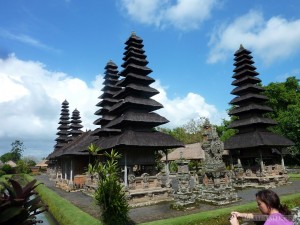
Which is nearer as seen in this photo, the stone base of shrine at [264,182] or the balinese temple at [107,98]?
the stone base of shrine at [264,182]

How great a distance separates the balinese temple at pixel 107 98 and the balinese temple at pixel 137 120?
5022 millimetres

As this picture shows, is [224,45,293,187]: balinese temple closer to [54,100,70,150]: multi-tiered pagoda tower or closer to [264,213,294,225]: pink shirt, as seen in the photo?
[264,213,294,225]: pink shirt

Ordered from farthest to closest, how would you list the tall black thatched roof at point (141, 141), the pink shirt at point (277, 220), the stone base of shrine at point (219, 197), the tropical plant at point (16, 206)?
the tall black thatched roof at point (141, 141)
the stone base of shrine at point (219, 197)
the pink shirt at point (277, 220)
the tropical plant at point (16, 206)

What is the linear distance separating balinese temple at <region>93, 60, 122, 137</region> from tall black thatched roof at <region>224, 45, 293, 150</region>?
13.4m

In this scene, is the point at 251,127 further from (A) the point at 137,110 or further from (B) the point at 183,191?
(B) the point at 183,191

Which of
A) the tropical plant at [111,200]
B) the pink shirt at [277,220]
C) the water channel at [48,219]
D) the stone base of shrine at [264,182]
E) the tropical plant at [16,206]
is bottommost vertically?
the water channel at [48,219]

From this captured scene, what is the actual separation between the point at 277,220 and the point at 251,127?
2836cm

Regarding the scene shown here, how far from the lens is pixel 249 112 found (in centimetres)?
3045

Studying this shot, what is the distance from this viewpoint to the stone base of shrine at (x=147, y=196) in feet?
59.3

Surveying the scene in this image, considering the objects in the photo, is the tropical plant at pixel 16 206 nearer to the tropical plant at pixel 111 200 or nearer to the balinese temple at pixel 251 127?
the tropical plant at pixel 111 200

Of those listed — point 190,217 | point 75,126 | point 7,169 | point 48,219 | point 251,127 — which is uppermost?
point 75,126

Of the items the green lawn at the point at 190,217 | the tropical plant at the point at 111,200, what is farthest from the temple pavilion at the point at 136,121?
the tropical plant at the point at 111,200

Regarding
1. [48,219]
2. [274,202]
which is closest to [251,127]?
[48,219]

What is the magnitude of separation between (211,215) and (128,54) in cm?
1662
